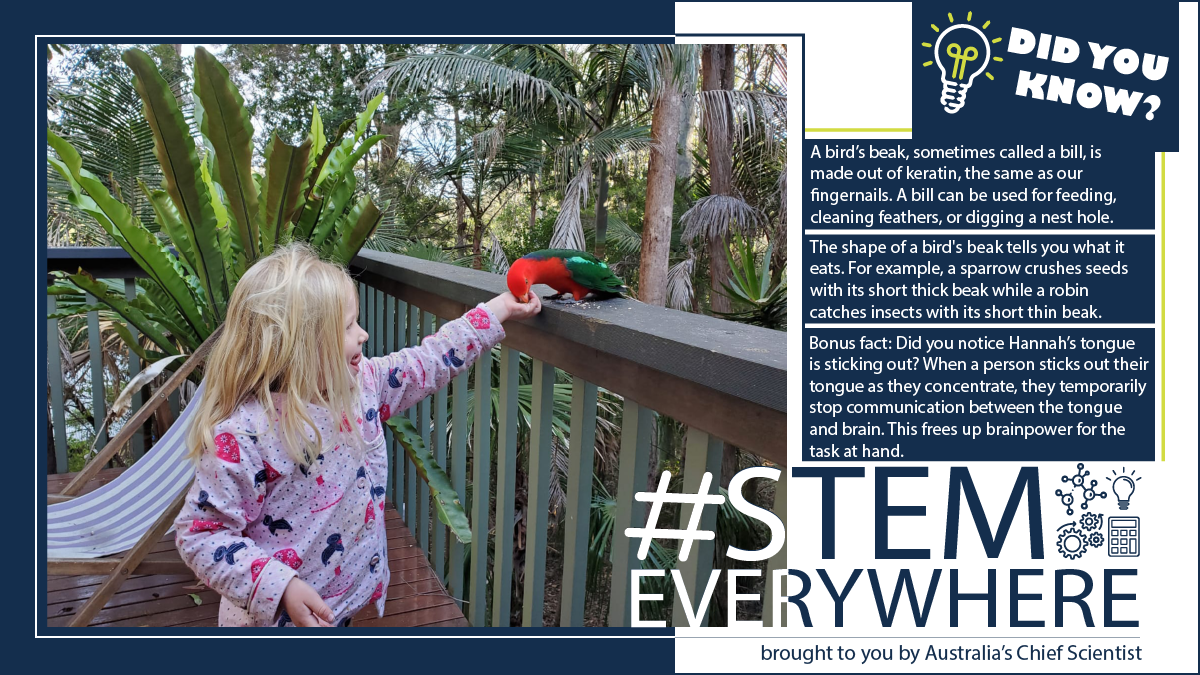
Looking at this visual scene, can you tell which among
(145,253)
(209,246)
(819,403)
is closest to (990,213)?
(819,403)

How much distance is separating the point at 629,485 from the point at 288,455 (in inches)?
19.5

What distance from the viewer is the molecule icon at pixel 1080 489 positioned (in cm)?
87

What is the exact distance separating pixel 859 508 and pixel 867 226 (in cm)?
36

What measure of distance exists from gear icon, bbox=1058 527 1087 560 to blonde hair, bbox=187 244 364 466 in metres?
0.98

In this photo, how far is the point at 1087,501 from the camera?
0.88 meters

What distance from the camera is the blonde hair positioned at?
1.10 metres

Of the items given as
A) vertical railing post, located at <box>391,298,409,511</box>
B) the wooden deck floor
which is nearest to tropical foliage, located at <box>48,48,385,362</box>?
vertical railing post, located at <box>391,298,409,511</box>

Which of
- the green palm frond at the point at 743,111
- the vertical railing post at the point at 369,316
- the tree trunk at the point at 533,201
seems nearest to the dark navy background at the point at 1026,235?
the vertical railing post at the point at 369,316

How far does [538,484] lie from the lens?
1278mm

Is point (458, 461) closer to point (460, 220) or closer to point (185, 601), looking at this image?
point (185, 601)

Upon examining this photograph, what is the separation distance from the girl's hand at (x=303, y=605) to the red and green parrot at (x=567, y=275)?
52 cm

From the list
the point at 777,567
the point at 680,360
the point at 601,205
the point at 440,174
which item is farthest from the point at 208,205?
the point at 440,174

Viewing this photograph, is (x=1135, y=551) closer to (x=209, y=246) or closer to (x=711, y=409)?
(x=711, y=409)

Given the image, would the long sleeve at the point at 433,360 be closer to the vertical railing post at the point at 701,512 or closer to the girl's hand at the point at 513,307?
the girl's hand at the point at 513,307
